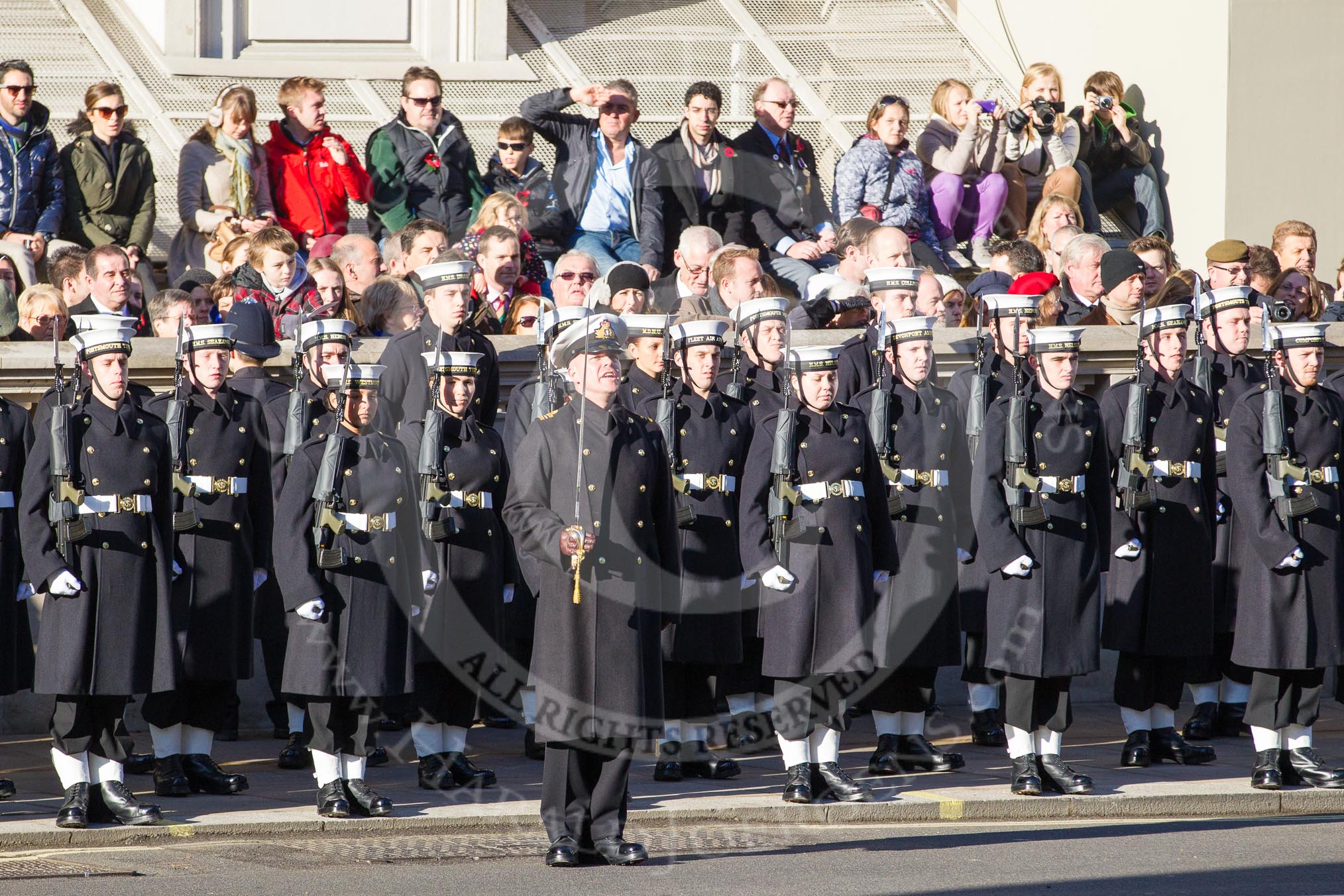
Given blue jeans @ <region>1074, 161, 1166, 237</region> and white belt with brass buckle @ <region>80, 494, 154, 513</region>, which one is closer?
white belt with brass buckle @ <region>80, 494, 154, 513</region>

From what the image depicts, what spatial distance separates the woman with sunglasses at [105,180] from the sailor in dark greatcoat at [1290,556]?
596cm

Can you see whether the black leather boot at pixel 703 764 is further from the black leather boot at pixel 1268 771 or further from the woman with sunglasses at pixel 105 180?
the woman with sunglasses at pixel 105 180

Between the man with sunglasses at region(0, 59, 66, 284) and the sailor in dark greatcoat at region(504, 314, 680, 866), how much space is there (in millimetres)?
4683

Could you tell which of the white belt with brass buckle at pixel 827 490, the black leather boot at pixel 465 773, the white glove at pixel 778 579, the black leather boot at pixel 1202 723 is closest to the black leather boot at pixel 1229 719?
the black leather boot at pixel 1202 723

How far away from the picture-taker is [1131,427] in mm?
9906

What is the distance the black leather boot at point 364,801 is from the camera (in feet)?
28.2

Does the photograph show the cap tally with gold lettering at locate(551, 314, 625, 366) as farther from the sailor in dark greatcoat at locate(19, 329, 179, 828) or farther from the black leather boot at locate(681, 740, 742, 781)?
the black leather boot at locate(681, 740, 742, 781)

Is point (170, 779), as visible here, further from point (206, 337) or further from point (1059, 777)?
point (1059, 777)

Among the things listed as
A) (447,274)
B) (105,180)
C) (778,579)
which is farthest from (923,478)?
(105,180)

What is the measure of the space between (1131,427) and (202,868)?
178 inches

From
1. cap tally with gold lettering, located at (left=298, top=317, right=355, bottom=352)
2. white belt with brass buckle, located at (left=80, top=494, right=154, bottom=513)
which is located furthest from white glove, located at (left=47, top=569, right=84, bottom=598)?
cap tally with gold lettering, located at (left=298, top=317, right=355, bottom=352)

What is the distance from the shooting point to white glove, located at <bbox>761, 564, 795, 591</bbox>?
29.2 ft

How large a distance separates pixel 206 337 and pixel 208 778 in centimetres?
181

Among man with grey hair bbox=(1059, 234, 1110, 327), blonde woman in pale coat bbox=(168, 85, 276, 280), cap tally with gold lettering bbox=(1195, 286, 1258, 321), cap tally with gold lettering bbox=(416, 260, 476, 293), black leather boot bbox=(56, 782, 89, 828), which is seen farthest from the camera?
blonde woman in pale coat bbox=(168, 85, 276, 280)
